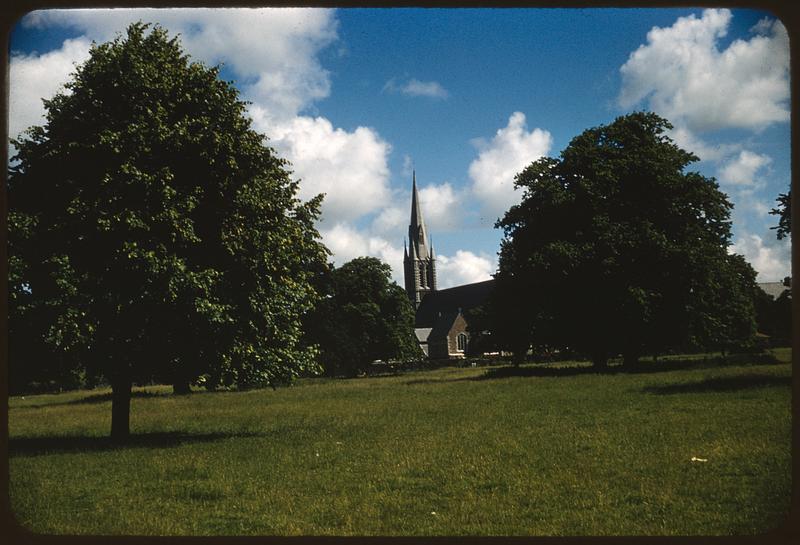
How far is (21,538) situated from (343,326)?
179 feet

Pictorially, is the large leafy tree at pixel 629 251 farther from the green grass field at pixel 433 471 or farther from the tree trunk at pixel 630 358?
the green grass field at pixel 433 471

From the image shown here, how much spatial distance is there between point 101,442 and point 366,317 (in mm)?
50740

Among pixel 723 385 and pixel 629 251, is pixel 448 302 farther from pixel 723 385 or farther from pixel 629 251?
pixel 723 385

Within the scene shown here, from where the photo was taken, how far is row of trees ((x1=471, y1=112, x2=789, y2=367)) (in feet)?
107

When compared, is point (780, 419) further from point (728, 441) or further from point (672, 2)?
point (672, 2)

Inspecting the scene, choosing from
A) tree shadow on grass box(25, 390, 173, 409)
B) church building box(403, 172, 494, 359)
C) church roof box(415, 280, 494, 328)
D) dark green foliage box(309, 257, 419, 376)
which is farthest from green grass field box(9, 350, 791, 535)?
church roof box(415, 280, 494, 328)

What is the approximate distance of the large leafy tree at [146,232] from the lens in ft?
45.5

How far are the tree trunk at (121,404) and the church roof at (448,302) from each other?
108 m

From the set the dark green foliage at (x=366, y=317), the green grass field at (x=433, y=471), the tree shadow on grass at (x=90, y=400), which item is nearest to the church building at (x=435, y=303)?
the dark green foliage at (x=366, y=317)

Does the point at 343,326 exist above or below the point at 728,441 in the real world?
above

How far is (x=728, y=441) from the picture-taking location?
485 inches

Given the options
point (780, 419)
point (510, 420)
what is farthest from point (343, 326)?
point (780, 419)

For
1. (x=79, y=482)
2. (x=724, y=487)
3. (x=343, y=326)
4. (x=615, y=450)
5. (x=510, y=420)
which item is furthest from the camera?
(x=343, y=326)

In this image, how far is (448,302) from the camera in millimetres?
133125
